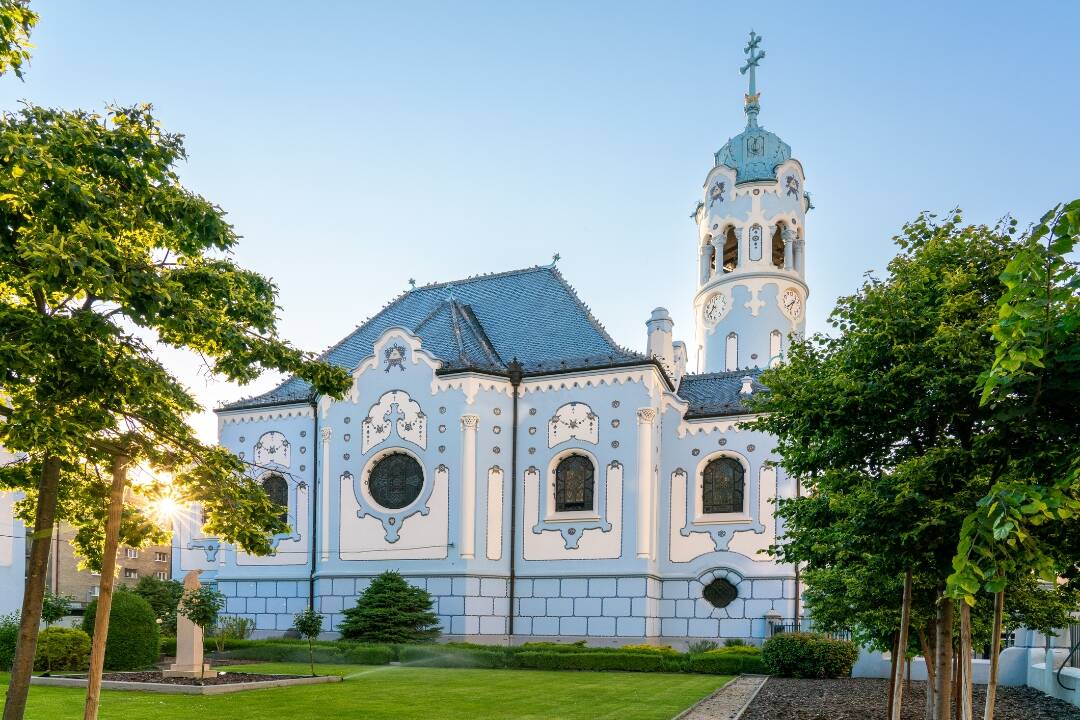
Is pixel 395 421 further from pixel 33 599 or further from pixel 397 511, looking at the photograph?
pixel 33 599

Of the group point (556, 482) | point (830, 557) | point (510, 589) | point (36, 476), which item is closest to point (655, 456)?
point (556, 482)

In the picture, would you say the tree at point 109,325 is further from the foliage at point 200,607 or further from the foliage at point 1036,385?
the foliage at point 200,607

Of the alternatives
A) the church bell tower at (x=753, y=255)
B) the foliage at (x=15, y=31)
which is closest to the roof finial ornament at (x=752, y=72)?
the church bell tower at (x=753, y=255)

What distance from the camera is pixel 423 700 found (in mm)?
18797

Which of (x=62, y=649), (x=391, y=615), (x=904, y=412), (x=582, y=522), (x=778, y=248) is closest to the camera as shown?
(x=904, y=412)

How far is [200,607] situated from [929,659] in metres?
16.3

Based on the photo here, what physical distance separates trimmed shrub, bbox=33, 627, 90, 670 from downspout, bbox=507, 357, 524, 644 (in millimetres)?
14474

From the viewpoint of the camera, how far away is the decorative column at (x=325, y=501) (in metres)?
37.9

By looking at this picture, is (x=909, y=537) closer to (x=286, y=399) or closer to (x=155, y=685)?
(x=155, y=685)

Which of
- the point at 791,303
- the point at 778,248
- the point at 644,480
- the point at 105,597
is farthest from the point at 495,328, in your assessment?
the point at 105,597

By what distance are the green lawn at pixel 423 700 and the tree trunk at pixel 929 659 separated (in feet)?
14.6

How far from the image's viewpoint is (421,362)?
37.1 meters

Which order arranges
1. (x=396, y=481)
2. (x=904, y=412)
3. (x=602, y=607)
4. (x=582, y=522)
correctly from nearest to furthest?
(x=904, y=412), (x=602, y=607), (x=582, y=522), (x=396, y=481)

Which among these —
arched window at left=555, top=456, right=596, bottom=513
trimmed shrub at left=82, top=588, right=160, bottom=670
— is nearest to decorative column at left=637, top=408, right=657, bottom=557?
arched window at left=555, top=456, right=596, bottom=513
